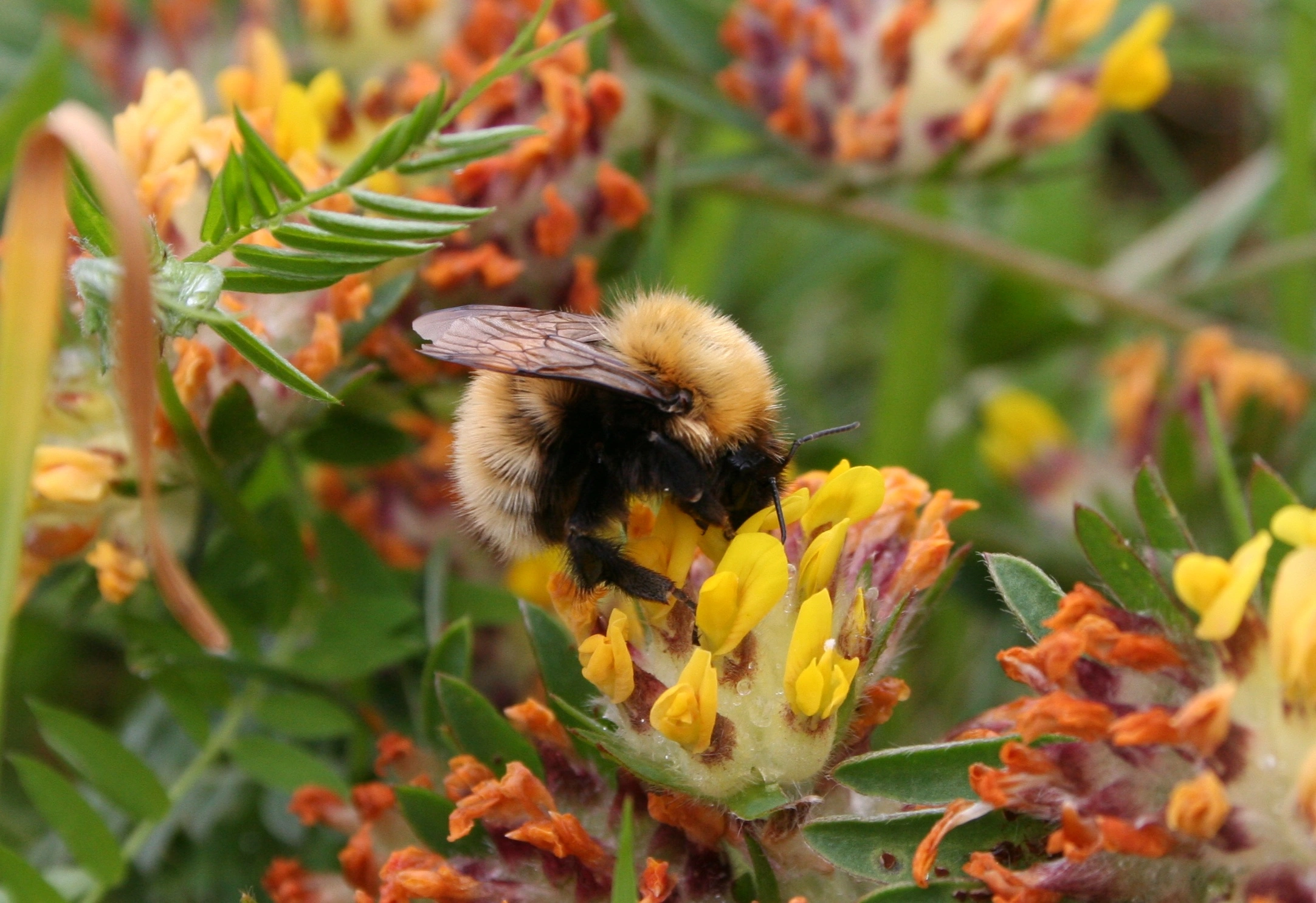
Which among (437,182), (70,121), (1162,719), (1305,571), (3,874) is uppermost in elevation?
(70,121)

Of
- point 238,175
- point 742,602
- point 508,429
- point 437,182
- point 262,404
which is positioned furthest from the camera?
point 437,182

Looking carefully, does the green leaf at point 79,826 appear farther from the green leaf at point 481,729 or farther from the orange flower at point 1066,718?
the orange flower at point 1066,718

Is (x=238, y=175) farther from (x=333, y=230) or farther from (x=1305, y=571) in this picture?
(x=1305, y=571)

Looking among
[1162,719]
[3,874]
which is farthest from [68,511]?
[1162,719]

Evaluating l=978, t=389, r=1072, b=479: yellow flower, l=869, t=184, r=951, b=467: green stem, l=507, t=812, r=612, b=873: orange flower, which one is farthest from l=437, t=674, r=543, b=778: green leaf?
l=978, t=389, r=1072, b=479: yellow flower

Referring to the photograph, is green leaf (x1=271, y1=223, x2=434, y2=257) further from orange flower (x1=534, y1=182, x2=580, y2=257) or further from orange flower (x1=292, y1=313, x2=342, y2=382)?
orange flower (x1=534, y1=182, x2=580, y2=257)

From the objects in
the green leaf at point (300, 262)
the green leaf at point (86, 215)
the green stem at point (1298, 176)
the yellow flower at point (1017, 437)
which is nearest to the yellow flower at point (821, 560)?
the green leaf at point (300, 262)

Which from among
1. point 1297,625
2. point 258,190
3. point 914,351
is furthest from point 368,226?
point 914,351
